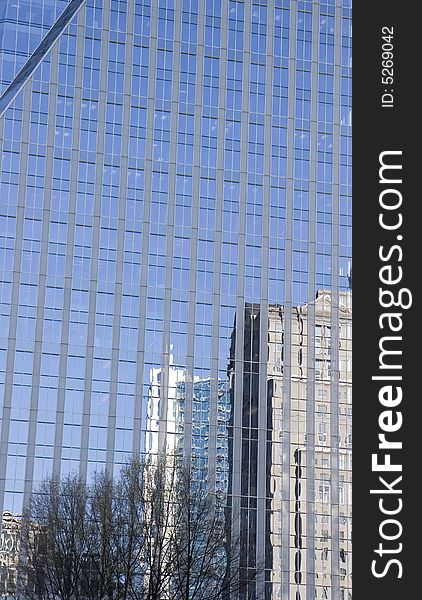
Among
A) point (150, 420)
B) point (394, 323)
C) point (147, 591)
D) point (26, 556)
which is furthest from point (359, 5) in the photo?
point (150, 420)

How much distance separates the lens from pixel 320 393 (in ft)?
281

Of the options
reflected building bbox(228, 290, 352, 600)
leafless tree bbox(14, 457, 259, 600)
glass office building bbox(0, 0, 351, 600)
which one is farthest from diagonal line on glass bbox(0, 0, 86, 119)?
leafless tree bbox(14, 457, 259, 600)

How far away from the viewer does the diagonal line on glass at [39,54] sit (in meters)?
84.6

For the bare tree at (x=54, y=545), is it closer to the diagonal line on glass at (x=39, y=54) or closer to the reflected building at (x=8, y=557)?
the reflected building at (x=8, y=557)

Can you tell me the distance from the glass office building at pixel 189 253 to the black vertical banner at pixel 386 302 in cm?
6551

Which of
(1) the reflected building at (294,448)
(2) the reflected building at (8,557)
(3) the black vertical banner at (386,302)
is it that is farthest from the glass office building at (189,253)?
(3) the black vertical banner at (386,302)

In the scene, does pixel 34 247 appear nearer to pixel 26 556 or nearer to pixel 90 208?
pixel 90 208

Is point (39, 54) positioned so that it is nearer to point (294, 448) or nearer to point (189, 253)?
point (189, 253)

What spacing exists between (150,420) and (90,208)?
15424mm

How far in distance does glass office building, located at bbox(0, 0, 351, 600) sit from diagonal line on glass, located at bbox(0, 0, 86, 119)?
5.6 inches

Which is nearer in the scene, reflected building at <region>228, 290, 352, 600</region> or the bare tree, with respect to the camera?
the bare tree

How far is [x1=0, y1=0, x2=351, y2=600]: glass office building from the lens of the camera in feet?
267

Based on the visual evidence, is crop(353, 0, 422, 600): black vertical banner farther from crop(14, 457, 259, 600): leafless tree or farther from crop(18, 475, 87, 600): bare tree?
crop(18, 475, 87, 600): bare tree

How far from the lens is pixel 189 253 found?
280 ft
